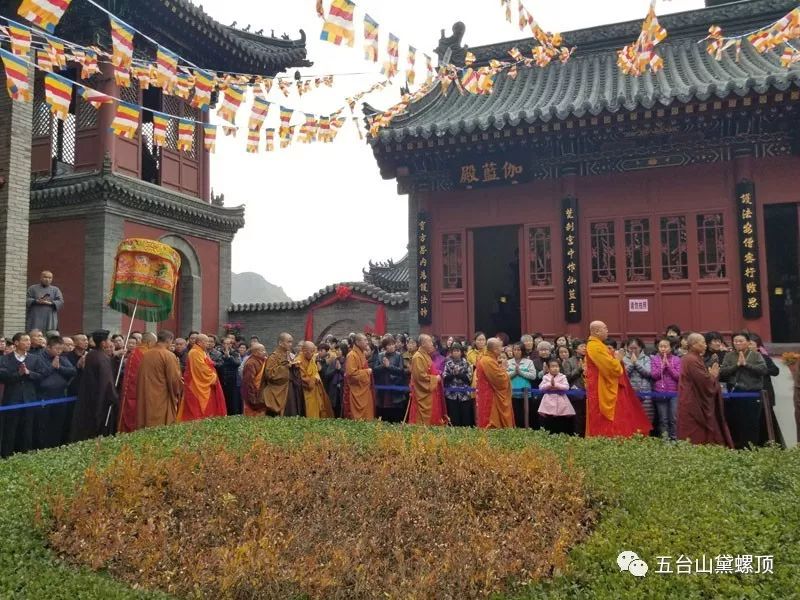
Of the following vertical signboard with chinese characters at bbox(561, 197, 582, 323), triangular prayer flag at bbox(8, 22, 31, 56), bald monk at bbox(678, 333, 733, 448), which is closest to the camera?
triangular prayer flag at bbox(8, 22, 31, 56)

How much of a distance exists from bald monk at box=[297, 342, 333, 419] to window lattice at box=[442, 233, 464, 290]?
2.93m

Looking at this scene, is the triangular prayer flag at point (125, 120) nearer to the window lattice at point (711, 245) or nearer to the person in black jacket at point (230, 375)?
the person in black jacket at point (230, 375)

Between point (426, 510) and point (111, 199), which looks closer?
point (426, 510)

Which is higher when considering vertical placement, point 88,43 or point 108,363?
point 88,43

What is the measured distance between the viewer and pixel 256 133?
28.5 feet

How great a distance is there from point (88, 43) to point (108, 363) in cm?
1068

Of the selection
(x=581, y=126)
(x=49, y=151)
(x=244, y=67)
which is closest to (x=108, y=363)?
(x=581, y=126)

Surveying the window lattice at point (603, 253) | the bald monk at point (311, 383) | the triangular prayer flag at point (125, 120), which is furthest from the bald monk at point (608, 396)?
the triangular prayer flag at point (125, 120)

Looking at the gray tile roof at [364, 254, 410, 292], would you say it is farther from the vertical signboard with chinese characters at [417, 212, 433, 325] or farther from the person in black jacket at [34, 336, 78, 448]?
the person in black jacket at [34, 336, 78, 448]

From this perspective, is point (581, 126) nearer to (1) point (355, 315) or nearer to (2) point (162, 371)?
(2) point (162, 371)

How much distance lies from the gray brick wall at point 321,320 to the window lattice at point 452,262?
647 cm

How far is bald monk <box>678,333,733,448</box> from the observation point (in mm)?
6996

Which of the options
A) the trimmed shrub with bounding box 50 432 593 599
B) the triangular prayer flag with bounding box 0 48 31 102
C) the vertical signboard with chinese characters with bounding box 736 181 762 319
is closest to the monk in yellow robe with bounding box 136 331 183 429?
the trimmed shrub with bounding box 50 432 593 599

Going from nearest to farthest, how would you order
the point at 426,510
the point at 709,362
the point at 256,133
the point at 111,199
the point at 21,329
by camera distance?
the point at 426,510, the point at 709,362, the point at 256,133, the point at 21,329, the point at 111,199
